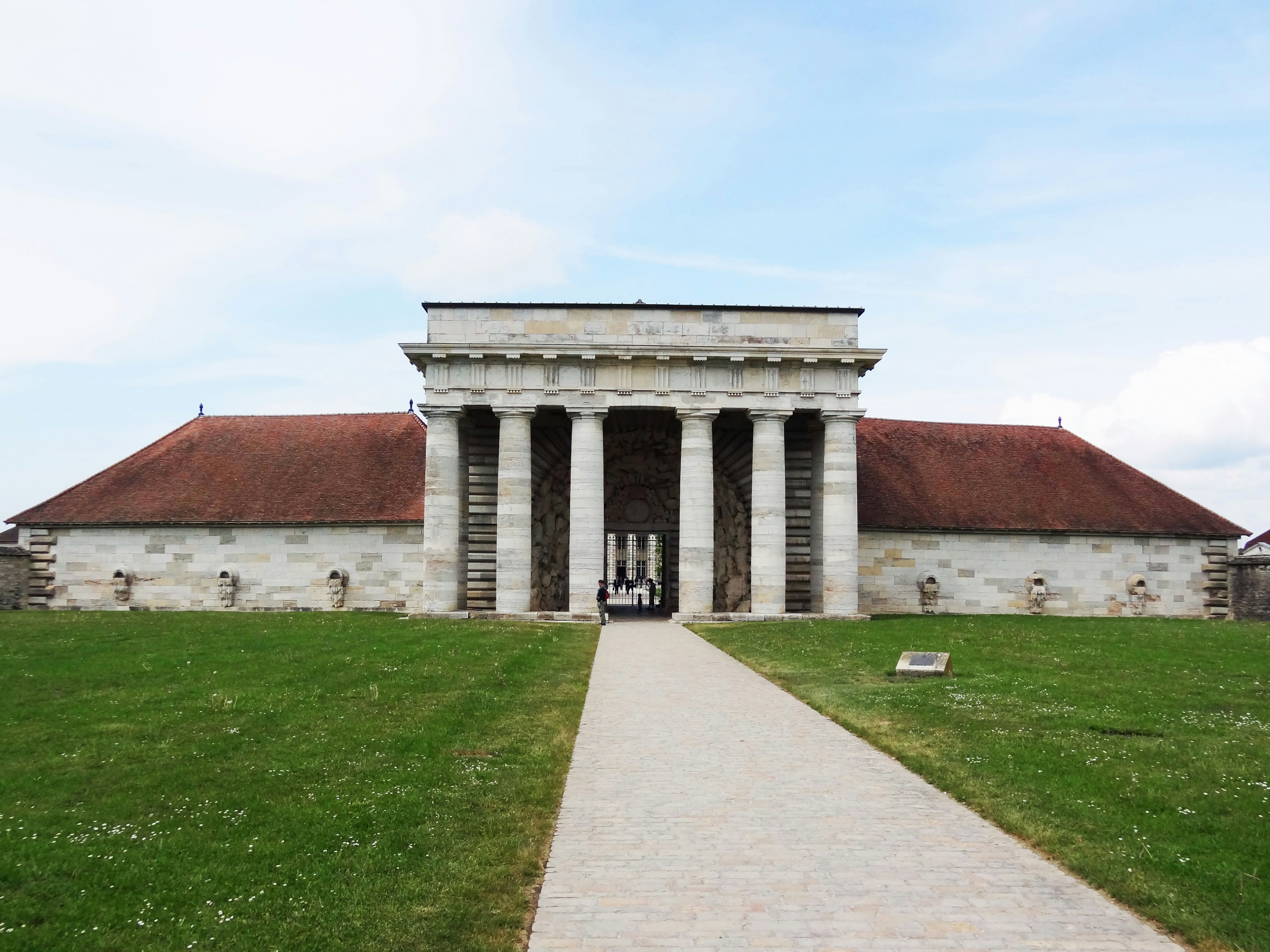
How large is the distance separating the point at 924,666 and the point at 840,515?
15.9 meters

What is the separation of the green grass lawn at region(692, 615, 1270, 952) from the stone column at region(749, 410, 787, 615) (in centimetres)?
788

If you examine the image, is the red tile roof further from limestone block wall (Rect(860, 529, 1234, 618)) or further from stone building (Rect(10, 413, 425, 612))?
limestone block wall (Rect(860, 529, 1234, 618))

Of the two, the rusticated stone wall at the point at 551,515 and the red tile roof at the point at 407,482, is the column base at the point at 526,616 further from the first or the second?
the red tile roof at the point at 407,482

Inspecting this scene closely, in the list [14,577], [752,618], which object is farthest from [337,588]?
[752,618]

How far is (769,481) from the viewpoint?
3406cm

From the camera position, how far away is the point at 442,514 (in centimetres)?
3359

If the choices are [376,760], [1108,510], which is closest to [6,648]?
[376,760]

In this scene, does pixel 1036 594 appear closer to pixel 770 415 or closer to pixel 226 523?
pixel 770 415

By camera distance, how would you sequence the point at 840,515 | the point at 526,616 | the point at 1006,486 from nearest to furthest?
the point at 526,616, the point at 840,515, the point at 1006,486

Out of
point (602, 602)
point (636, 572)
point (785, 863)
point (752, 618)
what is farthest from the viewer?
point (636, 572)

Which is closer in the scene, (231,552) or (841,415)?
(841,415)

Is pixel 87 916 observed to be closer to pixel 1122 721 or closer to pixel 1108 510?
pixel 1122 721

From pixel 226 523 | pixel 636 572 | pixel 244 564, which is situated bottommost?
pixel 636 572

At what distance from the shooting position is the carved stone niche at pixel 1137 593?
128ft
